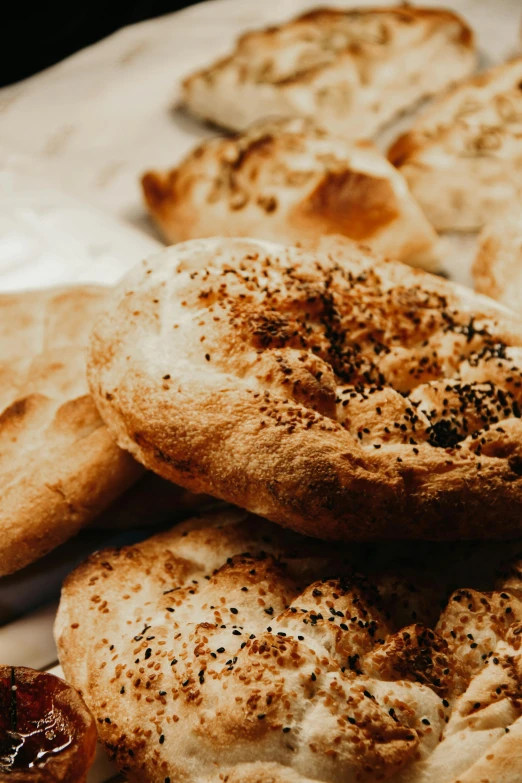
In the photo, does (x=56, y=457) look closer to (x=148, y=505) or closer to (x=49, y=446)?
(x=49, y=446)

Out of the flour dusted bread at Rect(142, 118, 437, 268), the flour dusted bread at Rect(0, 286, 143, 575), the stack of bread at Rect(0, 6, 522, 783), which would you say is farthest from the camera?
the flour dusted bread at Rect(142, 118, 437, 268)

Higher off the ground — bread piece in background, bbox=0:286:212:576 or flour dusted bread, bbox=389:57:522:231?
bread piece in background, bbox=0:286:212:576

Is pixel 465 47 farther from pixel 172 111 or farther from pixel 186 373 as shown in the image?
pixel 186 373

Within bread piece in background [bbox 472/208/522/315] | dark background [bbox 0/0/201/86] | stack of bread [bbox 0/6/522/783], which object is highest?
dark background [bbox 0/0/201/86]

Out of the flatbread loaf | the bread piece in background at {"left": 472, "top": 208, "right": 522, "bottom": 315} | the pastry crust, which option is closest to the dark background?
the bread piece in background at {"left": 472, "top": 208, "right": 522, "bottom": 315}

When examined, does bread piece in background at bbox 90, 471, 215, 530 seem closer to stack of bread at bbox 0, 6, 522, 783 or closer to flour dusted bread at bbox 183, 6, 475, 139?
stack of bread at bbox 0, 6, 522, 783

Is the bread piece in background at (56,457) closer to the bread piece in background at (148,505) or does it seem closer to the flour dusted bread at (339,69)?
the bread piece in background at (148,505)

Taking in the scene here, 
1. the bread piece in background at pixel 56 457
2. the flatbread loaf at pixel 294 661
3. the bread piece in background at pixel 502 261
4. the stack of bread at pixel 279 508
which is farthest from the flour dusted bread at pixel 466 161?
the flatbread loaf at pixel 294 661
